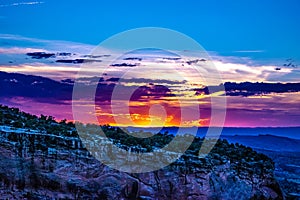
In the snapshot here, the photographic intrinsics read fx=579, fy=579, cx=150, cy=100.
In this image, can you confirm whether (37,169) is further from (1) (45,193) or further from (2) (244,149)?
(2) (244,149)

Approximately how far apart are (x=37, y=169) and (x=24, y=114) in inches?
311

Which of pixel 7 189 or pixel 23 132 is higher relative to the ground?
pixel 23 132

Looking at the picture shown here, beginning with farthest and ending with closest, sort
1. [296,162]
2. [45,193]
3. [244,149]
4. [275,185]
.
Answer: [296,162], [244,149], [275,185], [45,193]

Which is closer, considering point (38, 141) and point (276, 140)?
point (38, 141)

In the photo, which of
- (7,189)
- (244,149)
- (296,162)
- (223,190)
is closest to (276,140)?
(296,162)

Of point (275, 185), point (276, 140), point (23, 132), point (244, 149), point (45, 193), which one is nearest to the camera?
point (45, 193)

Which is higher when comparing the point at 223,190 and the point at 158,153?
the point at 158,153

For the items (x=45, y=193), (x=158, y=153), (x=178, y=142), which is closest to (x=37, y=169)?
(x=45, y=193)

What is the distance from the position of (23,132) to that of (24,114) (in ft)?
20.3

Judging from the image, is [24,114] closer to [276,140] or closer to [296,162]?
[296,162]

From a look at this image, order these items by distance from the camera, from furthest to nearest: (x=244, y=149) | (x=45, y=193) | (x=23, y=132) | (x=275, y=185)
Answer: (x=244, y=149)
(x=275, y=185)
(x=23, y=132)
(x=45, y=193)

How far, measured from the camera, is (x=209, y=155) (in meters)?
28.4

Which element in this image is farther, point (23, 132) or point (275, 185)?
point (275, 185)

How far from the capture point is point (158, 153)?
27406 mm
